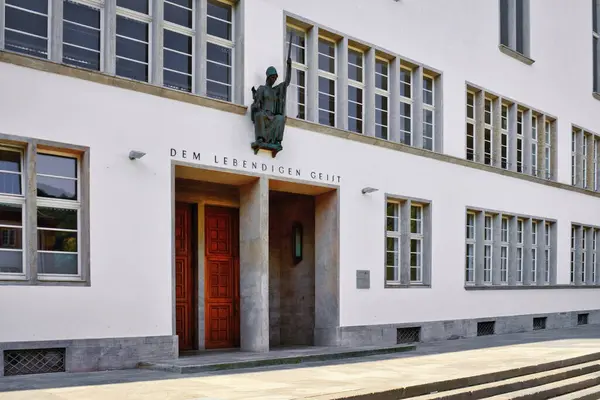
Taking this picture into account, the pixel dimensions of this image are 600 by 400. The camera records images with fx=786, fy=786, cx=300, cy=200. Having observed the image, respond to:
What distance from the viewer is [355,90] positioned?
17.5 metres

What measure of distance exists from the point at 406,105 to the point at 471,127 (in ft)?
10.4

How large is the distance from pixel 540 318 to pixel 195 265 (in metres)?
12.6

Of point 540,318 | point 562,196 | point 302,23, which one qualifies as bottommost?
point 540,318

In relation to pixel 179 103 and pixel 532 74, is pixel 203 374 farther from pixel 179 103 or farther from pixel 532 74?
pixel 532 74

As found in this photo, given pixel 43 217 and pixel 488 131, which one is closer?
pixel 43 217

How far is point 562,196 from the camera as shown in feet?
84.4

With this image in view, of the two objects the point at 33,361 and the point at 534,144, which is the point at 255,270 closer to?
the point at 33,361

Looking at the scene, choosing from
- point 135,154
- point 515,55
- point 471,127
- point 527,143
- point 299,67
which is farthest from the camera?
Result: point 527,143

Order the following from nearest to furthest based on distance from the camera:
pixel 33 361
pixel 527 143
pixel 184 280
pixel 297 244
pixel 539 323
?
1. pixel 33 361
2. pixel 184 280
3. pixel 297 244
4. pixel 527 143
5. pixel 539 323

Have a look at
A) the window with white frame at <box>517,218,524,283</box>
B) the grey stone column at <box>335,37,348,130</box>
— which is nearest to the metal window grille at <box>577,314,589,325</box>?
the window with white frame at <box>517,218,524,283</box>

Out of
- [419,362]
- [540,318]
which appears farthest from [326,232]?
[540,318]

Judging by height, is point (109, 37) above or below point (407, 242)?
above

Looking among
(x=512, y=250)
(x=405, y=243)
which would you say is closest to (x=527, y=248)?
(x=512, y=250)

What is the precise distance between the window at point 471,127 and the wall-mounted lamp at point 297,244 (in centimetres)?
592
